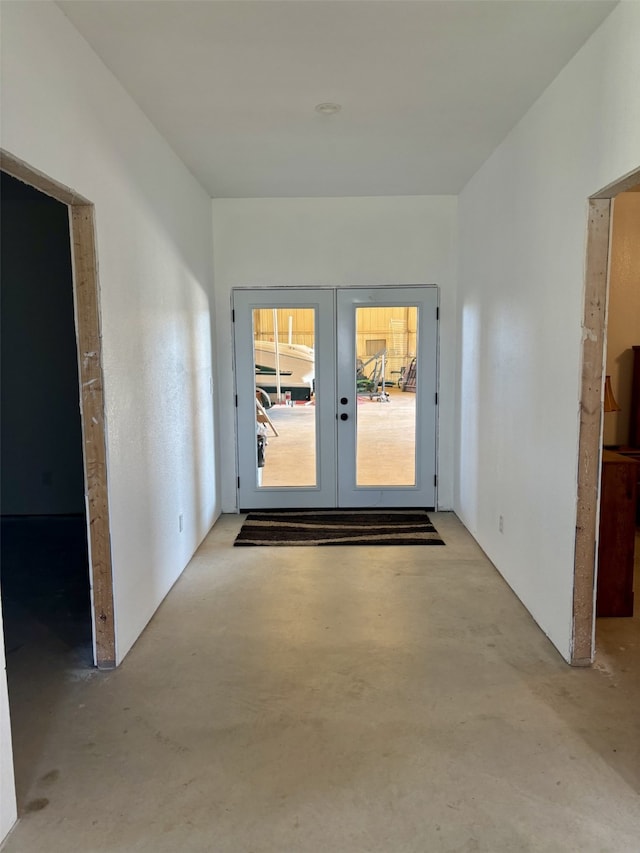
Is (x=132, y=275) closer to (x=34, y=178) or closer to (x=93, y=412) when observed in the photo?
(x=93, y=412)

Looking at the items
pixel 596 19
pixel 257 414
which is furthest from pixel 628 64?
pixel 257 414

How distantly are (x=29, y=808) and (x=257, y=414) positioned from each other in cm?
364

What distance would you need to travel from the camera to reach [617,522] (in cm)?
317

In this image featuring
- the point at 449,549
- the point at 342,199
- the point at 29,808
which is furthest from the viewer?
the point at 342,199

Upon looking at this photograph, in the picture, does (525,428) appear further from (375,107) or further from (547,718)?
(375,107)

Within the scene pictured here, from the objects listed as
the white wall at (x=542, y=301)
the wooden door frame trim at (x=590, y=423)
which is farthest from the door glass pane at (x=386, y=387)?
the wooden door frame trim at (x=590, y=423)

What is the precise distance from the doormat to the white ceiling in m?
2.69

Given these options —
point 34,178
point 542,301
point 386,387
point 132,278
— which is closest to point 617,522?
point 542,301

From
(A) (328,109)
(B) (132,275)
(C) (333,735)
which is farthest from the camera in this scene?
(A) (328,109)

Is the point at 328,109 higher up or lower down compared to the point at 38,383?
Result: higher up

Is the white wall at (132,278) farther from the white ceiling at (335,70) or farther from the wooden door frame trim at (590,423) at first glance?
the wooden door frame trim at (590,423)

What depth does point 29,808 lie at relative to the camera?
1.93 m

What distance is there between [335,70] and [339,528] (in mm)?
3249

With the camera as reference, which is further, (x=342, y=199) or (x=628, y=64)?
(x=342, y=199)
